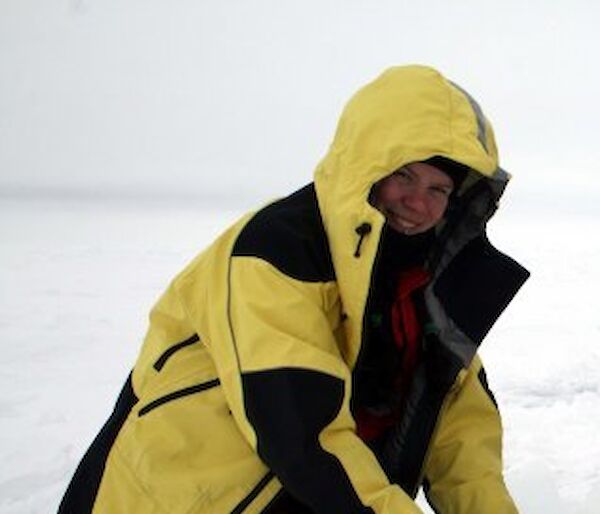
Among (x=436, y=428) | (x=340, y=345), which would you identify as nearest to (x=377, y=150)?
(x=340, y=345)

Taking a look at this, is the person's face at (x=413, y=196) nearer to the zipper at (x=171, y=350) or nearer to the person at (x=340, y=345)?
the person at (x=340, y=345)

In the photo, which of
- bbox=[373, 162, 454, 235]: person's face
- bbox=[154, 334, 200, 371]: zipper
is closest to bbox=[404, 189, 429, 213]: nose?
bbox=[373, 162, 454, 235]: person's face

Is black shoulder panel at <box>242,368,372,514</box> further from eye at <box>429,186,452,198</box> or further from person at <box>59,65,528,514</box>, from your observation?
eye at <box>429,186,452,198</box>

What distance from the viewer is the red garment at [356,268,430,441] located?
158 cm

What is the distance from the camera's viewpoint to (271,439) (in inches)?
48.7

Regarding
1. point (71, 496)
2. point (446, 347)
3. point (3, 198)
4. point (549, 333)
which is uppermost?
point (446, 347)

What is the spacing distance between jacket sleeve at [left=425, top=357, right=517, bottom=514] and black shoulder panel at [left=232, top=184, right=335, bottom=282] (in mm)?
556

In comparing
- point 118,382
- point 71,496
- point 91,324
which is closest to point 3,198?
point 91,324

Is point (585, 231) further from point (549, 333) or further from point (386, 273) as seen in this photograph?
point (386, 273)

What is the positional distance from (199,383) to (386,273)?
1.57 feet

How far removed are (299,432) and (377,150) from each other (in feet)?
→ 1.77

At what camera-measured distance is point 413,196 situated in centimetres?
150

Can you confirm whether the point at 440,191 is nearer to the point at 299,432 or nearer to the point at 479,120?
the point at 479,120

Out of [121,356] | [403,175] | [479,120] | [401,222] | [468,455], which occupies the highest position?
[479,120]
